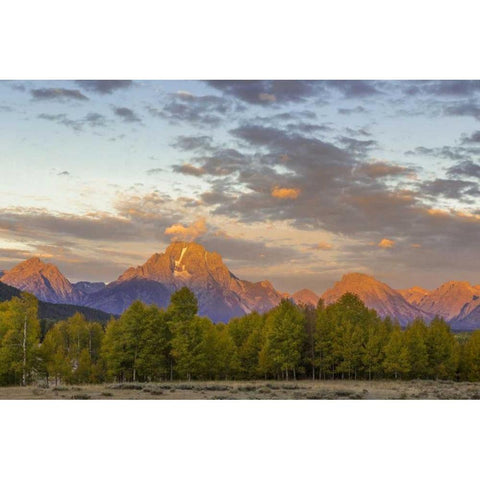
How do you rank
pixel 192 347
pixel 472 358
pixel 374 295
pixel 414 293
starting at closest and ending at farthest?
pixel 472 358, pixel 192 347, pixel 414 293, pixel 374 295

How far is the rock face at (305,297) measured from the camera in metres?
26.0

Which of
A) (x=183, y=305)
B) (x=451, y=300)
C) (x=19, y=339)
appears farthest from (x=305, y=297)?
(x=19, y=339)

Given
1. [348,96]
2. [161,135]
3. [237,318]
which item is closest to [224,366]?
[237,318]

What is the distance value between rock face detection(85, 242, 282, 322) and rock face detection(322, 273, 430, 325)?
259 centimetres

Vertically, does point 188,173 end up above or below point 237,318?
above

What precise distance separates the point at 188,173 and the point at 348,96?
22.3 ft

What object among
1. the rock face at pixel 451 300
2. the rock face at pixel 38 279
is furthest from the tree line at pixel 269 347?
the rock face at pixel 38 279

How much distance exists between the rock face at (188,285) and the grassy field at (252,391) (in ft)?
14.4

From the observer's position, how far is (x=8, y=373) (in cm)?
2181

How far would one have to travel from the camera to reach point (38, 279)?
25.2m

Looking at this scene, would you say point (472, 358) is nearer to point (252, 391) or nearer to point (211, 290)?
point (252, 391)

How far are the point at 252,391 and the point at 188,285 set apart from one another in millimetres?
6172
